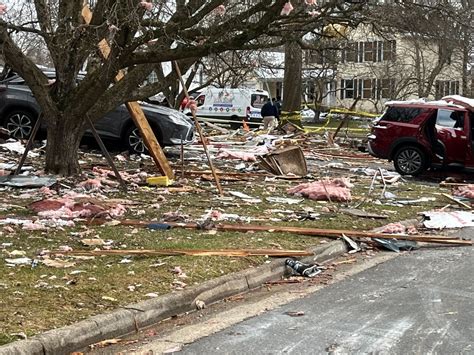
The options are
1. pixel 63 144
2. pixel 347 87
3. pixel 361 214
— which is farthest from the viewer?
pixel 347 87

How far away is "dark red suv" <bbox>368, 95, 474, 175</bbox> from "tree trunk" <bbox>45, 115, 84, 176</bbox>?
8575 millimetres

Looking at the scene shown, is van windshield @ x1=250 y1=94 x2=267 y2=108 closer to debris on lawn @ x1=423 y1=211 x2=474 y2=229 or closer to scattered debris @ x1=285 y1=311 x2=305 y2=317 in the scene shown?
debris on lawn @ x1=423 y1=211 x2=474 y2=229

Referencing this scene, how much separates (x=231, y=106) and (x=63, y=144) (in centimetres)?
2716

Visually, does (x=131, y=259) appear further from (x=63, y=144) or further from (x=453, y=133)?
(x=453, y=133)

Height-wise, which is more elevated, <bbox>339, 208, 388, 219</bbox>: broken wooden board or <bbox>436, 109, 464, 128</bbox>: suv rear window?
<bbox>436, 109, 464, 128</bbox>: suv rear window

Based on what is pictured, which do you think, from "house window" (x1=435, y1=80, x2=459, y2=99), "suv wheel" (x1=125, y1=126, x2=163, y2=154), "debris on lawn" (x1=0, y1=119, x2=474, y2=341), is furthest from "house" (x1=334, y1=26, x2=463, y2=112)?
"debris on lawn" (x1=0, y1=119, x2=474, y2=341)

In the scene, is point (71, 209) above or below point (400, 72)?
below

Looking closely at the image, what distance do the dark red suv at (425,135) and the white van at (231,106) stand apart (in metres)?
20.8

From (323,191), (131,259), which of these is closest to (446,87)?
(323,191)

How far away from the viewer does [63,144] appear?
1277cm

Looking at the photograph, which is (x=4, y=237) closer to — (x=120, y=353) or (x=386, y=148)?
(x=120, y=353)

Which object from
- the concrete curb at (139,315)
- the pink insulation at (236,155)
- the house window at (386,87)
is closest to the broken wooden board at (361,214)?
the concrete curb at (139,315)

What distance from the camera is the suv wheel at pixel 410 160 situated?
17438 millimetres

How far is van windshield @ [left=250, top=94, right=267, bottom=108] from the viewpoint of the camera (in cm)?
3941
